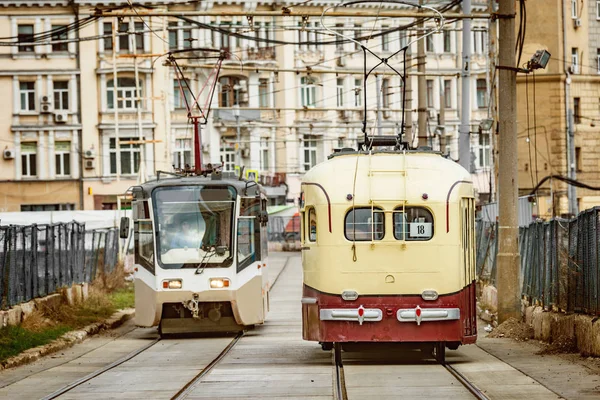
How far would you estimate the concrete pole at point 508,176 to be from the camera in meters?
23.0

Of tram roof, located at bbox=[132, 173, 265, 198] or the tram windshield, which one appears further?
tram roof, located at bbox=[132, 173, 265, 198]

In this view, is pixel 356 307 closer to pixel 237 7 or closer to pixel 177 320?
pixel 177 320

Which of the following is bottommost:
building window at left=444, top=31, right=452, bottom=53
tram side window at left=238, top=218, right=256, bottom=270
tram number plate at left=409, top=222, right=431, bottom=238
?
tram side window at left=238, top=218, right=256, bottom=270

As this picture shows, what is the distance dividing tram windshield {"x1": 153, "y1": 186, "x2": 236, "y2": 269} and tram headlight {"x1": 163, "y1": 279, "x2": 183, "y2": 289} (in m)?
0.26

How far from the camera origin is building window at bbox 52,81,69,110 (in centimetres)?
7250

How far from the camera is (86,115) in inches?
2840

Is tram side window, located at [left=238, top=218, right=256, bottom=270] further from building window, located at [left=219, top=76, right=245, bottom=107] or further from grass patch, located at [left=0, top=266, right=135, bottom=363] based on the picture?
building window, located at [left=219, top=76, right=245, bottom=107]

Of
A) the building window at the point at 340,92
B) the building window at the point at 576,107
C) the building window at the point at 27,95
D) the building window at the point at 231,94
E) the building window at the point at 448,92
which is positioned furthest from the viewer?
the building window at the point at 448,92

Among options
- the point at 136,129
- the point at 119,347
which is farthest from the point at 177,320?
the point at 136,129

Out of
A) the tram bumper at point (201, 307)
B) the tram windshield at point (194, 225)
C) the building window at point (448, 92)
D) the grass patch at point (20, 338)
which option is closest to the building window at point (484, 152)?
the building window at point (448, 92)

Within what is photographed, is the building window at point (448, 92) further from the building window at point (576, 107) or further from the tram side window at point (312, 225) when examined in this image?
the tram side window at point (312, 225)

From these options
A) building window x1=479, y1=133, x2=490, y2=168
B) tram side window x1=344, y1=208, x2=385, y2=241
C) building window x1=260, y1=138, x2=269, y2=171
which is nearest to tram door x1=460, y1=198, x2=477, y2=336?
tram side window x1=344, y1=208, x2=385, y2=241

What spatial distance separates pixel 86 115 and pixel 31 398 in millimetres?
57738

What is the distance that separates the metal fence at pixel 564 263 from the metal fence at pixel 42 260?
355 inches
